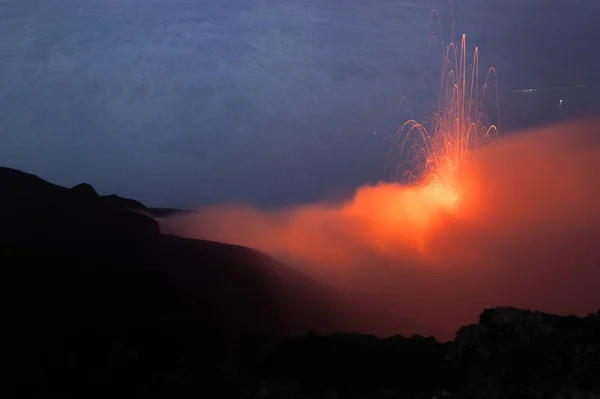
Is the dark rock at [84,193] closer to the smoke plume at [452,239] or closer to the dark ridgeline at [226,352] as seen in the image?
the smoke plume at [452,239]

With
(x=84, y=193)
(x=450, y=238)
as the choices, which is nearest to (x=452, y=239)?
(x=450, y=238)

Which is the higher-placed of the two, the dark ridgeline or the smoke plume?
the smoke plume

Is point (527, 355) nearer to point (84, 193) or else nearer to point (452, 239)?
point (84, 193)

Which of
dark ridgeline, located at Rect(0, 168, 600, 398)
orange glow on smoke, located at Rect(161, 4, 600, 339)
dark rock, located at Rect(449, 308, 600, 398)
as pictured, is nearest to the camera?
dark rock, located at Rect(449, 308, 600, 398)

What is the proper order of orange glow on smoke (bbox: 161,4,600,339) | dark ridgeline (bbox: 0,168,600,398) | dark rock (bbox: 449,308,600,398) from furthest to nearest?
orange glow on smoke (bbox: 161,4,600,339) < dark ridgeline (bbox: 0,168,600,398) < dark rock (bbox: 449,308,600,398)

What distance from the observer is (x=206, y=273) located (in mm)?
12352

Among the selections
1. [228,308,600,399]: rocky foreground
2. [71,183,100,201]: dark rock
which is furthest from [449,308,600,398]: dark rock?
[71,183,100,201]: dark rock

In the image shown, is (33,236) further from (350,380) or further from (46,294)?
(350,380)

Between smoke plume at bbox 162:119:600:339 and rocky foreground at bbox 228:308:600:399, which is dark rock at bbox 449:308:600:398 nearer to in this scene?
rocky foreground at bbox 228:308:600:399

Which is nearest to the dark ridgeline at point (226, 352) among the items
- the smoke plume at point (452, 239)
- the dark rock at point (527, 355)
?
the dark rock at point (527, 355)

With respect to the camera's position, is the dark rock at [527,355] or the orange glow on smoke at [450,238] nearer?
the dark rock at [527,355]

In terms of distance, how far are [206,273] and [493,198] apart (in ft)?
57.9

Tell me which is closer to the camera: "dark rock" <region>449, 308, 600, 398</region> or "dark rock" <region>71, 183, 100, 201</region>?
"dark rock" <region>449, 308, 600, 398</region>

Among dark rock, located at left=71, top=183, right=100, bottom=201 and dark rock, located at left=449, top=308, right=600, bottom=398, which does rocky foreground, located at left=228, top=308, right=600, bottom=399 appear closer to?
dark rock, located at left=449, top=308, right=600, bottom=398
